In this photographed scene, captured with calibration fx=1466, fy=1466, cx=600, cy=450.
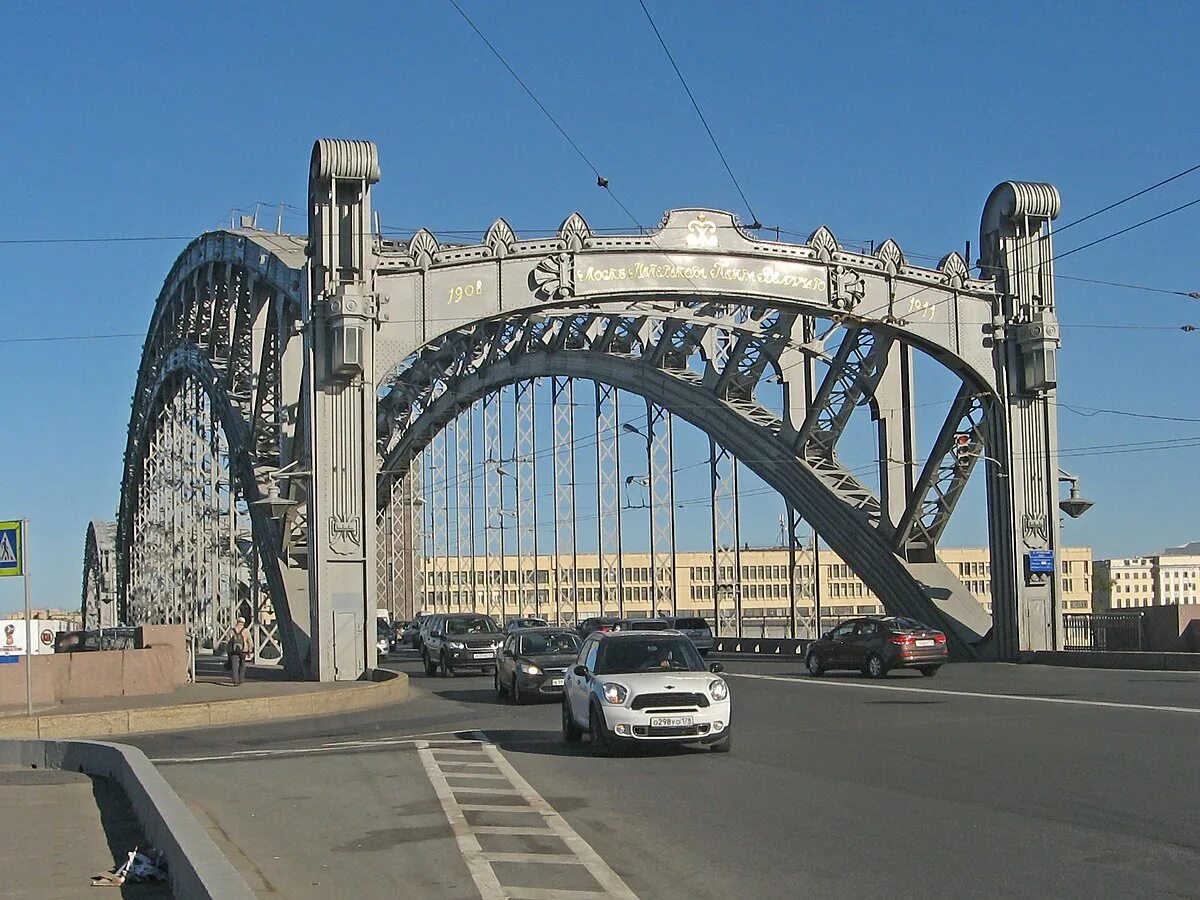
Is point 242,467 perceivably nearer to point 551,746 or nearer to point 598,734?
point 551,746

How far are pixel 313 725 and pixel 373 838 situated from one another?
567 inches

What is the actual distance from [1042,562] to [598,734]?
84.2ft

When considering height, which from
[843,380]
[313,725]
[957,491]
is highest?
[843,380]

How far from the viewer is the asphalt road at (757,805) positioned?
923cm

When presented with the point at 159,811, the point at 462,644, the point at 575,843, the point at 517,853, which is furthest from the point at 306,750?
the point at 462,644

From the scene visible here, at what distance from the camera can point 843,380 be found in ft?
150

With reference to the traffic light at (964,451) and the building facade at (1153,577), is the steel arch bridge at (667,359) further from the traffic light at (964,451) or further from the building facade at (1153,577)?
the building facade at (1153,577)

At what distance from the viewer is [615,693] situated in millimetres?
17266

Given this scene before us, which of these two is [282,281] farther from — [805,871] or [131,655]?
[805,871]

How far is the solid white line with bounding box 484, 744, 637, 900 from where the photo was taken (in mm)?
8906

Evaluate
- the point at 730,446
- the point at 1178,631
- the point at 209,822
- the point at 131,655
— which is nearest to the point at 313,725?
the point at 131,655

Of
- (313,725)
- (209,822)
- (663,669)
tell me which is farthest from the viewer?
(313,725)

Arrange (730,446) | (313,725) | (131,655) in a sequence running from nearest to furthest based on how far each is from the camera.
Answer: (313,725), (131,655), (730,446)

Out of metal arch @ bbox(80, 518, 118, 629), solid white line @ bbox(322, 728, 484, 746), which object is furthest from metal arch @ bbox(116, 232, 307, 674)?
metal arch @ bbox(80, 518, 118, 629)
